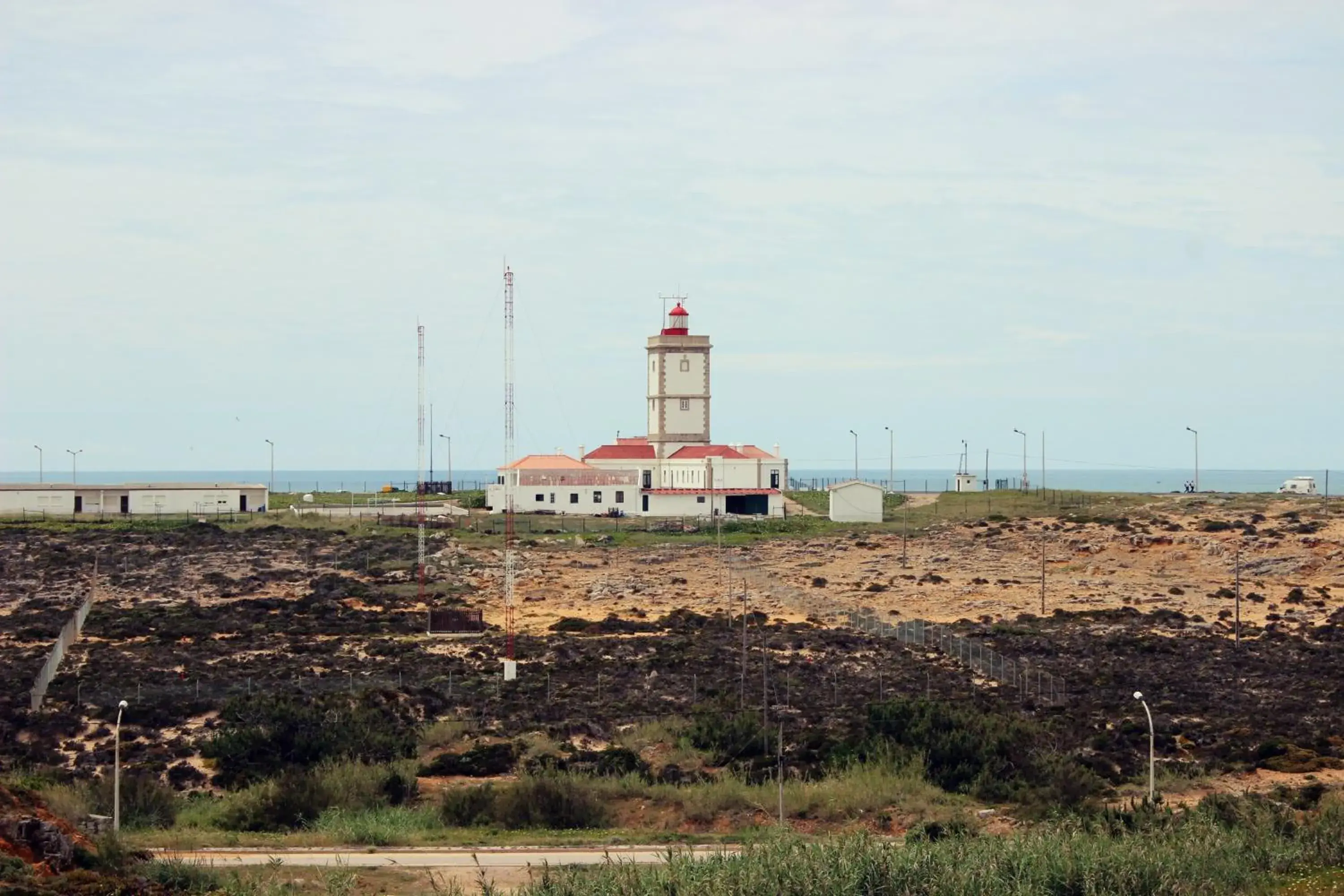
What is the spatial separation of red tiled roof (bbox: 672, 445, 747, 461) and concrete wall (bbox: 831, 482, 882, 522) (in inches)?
243

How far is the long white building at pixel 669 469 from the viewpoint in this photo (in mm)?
88750

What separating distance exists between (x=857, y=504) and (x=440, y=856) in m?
59.4

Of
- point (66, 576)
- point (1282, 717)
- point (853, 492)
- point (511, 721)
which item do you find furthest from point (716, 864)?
point (853, 492)

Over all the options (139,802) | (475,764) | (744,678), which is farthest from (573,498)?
(139,802)

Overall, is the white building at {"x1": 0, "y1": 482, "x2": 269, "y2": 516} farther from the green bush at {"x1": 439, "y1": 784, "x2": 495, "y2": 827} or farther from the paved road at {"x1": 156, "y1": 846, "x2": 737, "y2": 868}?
the paved road at {"x1": 156, "y1": 846, "x2": 737, "y2": 868}

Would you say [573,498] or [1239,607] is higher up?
[573,498]

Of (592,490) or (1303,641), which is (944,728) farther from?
(592,490)

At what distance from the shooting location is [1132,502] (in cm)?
8550

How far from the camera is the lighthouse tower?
3750 inches

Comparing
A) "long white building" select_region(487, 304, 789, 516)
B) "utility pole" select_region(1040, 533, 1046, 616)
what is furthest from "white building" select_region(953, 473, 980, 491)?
"utility pole" select_region(1040, 533, 1046, 616)

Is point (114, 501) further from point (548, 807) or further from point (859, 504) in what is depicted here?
point (548, 807)

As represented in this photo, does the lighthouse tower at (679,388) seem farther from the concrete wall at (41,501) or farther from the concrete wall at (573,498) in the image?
the concrete wall at (41,501)

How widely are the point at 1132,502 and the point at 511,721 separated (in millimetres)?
51093

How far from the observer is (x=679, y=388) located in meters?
95.6
